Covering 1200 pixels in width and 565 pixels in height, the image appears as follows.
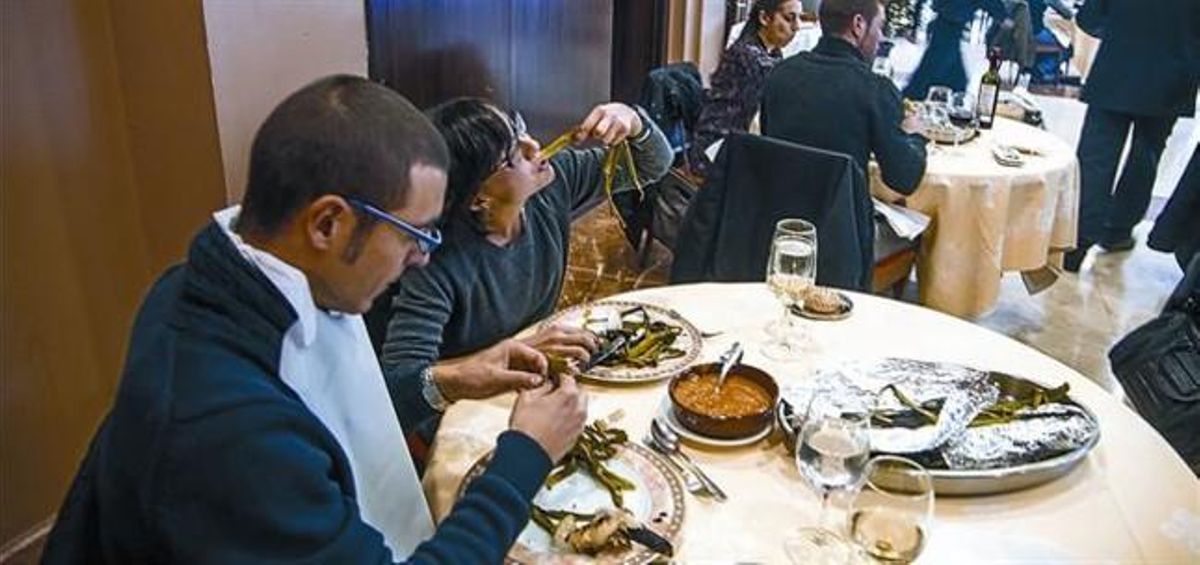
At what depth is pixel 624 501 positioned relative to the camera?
3.95 feet

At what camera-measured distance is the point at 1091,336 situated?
3.47 metres

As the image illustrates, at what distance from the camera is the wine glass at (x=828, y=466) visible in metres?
1.13

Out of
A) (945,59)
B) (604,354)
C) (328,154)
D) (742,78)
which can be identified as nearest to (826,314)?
(604,354)

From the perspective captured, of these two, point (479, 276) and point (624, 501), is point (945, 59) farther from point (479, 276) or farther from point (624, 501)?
point (624, 501)

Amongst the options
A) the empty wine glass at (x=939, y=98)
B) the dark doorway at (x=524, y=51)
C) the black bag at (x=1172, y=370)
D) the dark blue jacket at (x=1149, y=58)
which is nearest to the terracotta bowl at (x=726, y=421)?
the black bag at (x=1172, y=370)

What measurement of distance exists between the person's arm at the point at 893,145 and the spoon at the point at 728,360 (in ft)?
4.55

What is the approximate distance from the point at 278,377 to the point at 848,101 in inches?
85.4

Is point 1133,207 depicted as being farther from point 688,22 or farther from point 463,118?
point 463,118

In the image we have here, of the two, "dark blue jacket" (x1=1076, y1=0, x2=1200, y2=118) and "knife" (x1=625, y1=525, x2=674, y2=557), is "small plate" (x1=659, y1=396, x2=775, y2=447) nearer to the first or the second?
"knife" (x1=625, y1=525, x2=674, y2=557)

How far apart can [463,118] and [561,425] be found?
68 cm

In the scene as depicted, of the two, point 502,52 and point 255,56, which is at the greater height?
point 255,56

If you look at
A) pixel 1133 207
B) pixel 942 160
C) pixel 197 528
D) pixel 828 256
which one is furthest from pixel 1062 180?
pixel 197 528

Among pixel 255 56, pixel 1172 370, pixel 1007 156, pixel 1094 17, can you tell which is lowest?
pixel 1172 370

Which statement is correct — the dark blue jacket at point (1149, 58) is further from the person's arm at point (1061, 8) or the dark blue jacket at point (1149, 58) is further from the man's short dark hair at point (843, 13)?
the person's arm at point (1061, 8)
